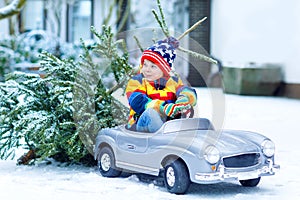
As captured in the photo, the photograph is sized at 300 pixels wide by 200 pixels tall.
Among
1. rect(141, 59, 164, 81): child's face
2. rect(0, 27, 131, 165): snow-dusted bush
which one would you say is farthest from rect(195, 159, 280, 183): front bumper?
rect(0, 27, 131, 165): snow-dusted bush

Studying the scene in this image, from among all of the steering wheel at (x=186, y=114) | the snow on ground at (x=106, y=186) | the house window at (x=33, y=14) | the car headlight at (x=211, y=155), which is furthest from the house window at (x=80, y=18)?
the car headlight at (x=211, y=155)

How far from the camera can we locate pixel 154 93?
5625 millimetres

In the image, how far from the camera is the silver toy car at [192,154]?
5125mm

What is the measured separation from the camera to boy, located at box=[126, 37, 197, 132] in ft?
18.1

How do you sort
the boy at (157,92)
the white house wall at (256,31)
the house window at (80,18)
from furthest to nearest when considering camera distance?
the house window at (80,18) < the white house wall at (256,31) < the boy at (157,92)

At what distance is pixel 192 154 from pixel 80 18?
19.1 metres

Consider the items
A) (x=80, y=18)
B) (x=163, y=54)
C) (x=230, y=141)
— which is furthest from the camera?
(x=80, y=18)

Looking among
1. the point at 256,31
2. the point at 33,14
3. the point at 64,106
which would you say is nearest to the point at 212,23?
the point at 256,31

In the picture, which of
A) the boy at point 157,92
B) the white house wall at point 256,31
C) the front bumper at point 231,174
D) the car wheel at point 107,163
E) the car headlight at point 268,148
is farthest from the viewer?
the white house wall at point 256,31

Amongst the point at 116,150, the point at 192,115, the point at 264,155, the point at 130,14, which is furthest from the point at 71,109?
the point at 130,14

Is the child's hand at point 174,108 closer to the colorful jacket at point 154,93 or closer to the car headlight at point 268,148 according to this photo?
the colorful jacket at point 154,93

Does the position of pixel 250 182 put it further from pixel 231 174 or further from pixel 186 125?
pixel 186 125

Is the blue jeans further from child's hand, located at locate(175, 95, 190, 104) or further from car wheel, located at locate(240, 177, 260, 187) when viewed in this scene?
car wheel, located at locate(240, 177, 260, 187)

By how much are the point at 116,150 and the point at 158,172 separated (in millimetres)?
542
